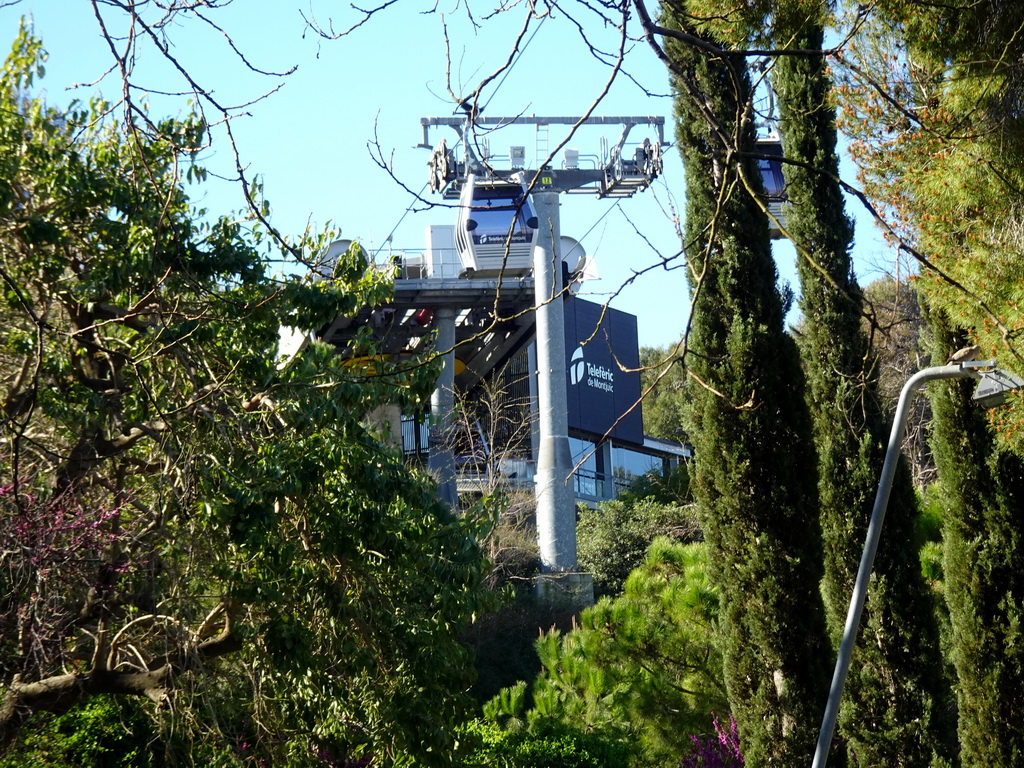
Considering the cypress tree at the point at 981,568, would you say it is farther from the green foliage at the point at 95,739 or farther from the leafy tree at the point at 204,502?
the green foliage at the point at 95,739

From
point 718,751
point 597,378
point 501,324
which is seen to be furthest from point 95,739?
point 597,378

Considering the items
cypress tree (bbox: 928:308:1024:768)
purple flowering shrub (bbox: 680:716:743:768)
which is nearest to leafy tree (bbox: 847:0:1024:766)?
cypress tree (bbox: 928:308:1024:768)

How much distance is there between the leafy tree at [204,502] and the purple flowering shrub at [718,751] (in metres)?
5.54

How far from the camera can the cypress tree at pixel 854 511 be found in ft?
35.6

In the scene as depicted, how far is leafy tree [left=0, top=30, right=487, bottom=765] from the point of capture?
649cm

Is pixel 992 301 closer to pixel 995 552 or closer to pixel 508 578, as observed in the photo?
pixel 995 552

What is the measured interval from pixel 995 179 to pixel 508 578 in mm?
19302

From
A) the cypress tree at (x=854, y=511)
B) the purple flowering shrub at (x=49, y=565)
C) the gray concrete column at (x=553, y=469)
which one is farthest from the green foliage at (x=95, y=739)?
the gray concrete column at (x=553, y=469)

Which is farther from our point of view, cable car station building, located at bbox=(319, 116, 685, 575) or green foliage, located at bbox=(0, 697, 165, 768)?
cable car station building, located at bbox=(319, 116, 685, 575)

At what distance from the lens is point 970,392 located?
10.7 metres

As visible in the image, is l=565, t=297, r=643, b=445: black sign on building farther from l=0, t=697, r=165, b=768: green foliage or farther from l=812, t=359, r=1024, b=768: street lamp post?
l=812, t=359, r=1024, b=768: street lamp post

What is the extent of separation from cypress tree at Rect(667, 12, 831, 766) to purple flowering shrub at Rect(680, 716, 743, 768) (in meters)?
1.59

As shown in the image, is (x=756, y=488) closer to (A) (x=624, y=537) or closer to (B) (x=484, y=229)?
(A) (x=624, y=537)

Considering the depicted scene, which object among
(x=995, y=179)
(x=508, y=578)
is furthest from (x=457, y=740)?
(x=508, y=578)
